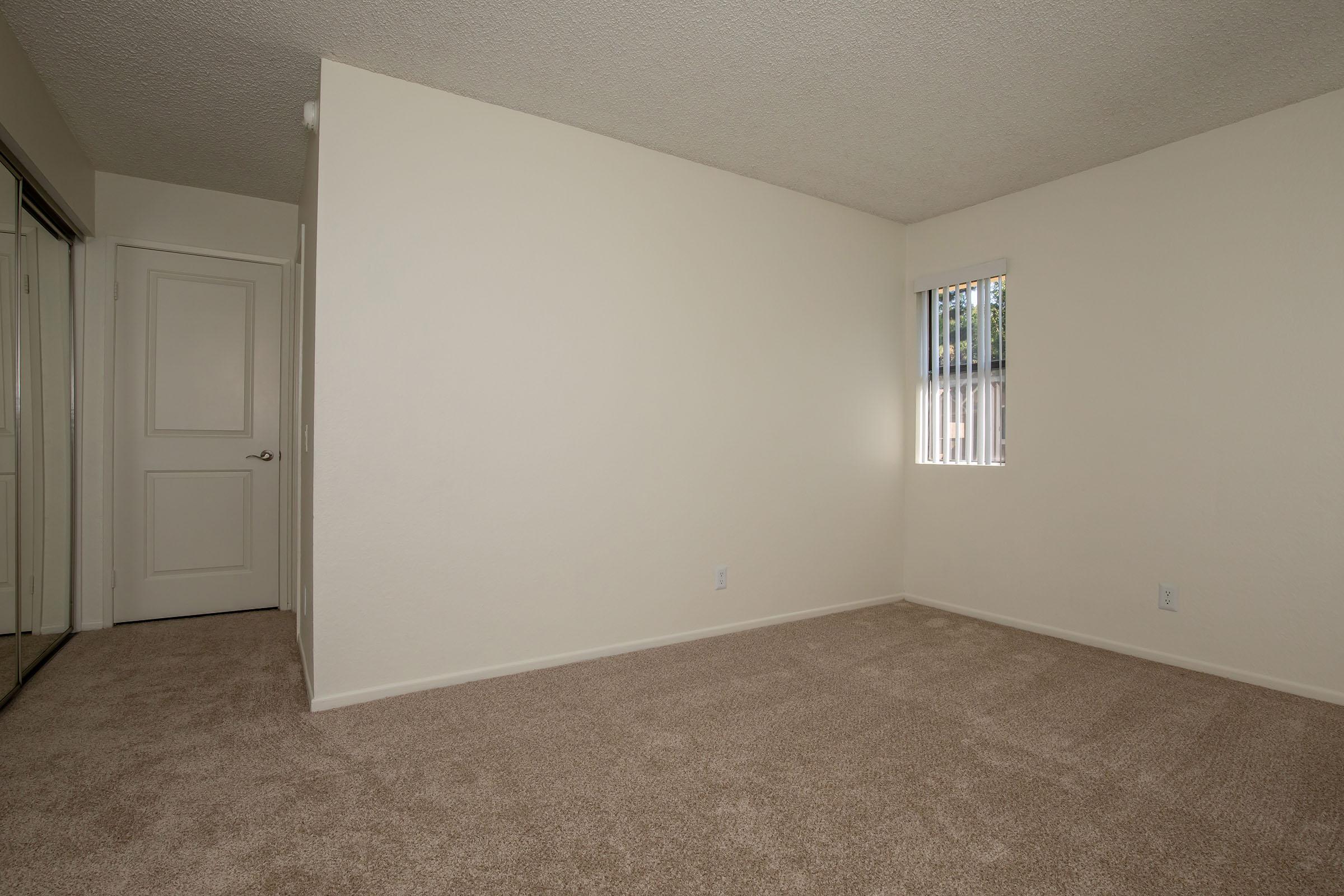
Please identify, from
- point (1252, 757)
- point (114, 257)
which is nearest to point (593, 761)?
point (1252, 757)

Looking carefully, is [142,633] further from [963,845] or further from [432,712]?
[963,845]

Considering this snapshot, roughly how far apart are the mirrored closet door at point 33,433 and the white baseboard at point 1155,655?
4.81 meters

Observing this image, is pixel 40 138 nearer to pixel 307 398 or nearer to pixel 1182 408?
pixel 307 398

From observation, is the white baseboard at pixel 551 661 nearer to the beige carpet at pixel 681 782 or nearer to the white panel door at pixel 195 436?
the beige carpet at pixel 681 782

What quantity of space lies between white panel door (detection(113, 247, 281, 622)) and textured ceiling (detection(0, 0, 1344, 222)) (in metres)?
0.82

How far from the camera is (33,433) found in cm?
300

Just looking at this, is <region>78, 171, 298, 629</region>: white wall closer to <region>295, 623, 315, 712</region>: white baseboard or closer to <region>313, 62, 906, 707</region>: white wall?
<region>295, 623, 315, 712</region>: white baseboard

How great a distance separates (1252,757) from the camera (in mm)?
2262

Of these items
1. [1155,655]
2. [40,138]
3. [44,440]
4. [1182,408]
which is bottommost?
[1155,655]

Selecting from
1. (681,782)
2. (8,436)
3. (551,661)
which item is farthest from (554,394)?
(8,436)

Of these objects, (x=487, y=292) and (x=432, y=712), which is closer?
(x=432, y=712)

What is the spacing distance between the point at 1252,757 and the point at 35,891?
3.53 m

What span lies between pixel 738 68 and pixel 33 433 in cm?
350

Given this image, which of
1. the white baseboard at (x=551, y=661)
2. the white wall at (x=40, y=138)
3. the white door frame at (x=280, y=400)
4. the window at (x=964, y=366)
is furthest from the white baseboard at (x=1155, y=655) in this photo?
the white wall at (x=40, y=138)
